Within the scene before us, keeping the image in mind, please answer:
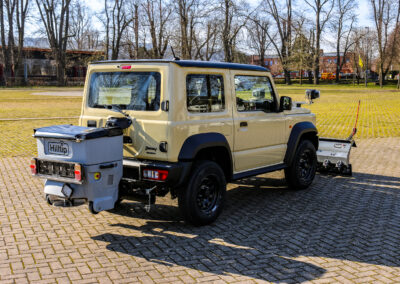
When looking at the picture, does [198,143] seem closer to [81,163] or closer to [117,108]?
[117,108]

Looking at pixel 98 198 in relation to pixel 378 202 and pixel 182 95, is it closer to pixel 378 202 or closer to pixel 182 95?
pixel 182 95

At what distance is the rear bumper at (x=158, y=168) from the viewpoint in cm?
509

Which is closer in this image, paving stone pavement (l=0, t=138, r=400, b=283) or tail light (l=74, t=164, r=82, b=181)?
paving stone pavement (l=0, t=138, r=400, b=283)

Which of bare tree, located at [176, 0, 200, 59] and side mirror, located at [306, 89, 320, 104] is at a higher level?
bare tree, located at [176, 0, 200, 59]

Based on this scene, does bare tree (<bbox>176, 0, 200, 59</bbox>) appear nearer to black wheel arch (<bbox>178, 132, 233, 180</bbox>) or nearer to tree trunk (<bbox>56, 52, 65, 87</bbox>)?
tree trunk (<bbox>56, 52, 65, 87</bbox>)

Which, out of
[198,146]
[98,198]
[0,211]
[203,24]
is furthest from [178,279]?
[203,24]

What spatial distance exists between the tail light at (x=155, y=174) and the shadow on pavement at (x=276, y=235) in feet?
2.41

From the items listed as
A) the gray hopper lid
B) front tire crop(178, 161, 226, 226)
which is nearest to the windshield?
the gray hopper lid

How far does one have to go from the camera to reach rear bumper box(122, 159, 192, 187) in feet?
16.7

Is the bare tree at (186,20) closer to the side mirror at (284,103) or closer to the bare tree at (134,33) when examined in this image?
the bare tree at (134,33)

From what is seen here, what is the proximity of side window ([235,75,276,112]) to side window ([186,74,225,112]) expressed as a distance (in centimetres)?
35

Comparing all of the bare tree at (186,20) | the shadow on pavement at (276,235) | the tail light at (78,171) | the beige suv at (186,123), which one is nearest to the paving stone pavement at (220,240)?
the shadow on pavement at (276,235)

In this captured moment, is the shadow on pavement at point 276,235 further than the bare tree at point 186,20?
No

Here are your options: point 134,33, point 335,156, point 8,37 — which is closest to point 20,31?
point 8,37
